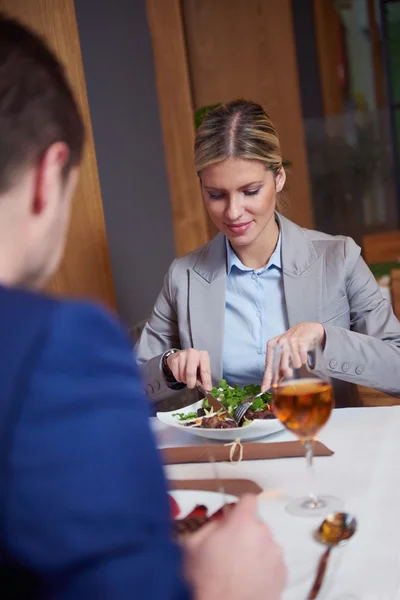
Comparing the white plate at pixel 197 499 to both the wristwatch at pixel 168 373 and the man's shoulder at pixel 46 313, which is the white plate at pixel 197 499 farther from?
the wristwatch at pixel 168 373

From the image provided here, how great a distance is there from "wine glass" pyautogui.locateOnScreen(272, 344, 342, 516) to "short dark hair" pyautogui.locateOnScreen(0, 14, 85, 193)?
24.5 inches

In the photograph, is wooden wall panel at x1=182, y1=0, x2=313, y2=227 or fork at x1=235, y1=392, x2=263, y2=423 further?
wooden wall panel at x1=182, y1=0, x2=313, y2=227

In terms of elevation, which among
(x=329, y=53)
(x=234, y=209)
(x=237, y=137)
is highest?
(x=329, y=53)

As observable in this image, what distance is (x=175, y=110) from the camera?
12.6ft

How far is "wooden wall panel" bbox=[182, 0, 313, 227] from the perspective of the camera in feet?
15.3

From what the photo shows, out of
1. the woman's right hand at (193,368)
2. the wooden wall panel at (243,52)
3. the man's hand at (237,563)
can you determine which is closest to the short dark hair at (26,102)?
the man's hand at (237,563)

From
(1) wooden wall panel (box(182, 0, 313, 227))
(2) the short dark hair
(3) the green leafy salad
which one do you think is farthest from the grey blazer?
(1) wooden wall panel (box(182, 0, 313, 227))

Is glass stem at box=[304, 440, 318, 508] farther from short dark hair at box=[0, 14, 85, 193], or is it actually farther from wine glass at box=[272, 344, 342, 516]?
short dark hair at box=[0, 14, 85, 193]

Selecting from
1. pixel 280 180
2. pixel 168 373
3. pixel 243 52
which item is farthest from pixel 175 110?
pixel 168 373

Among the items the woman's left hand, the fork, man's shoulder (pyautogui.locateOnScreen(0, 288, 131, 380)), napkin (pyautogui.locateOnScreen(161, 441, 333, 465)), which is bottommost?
napkin (pyautogui.locateOnScreen(161, 441, 333, 465))

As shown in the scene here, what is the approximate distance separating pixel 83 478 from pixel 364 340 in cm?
147

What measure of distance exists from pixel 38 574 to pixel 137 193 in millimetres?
2819

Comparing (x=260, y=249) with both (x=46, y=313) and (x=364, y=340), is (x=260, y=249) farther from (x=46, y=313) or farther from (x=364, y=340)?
(x=46, y=313)

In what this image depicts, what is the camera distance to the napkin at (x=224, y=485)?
3.86 ft
